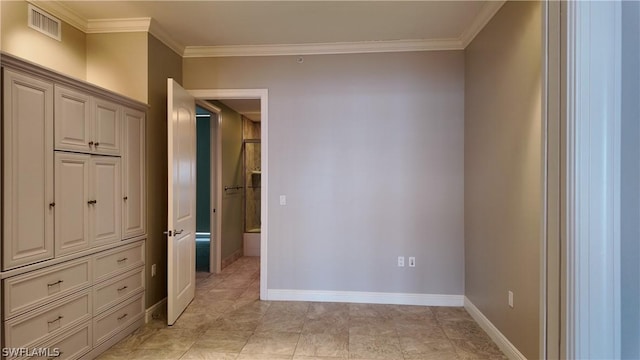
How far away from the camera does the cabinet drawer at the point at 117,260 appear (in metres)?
2.36

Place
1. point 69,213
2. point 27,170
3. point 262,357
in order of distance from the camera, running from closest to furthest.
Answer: point 27,170
point 69,213
point 262,357

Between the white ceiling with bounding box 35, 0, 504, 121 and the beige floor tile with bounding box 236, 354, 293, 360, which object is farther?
the white ceiling with bounding box 35, 0, 504, 121

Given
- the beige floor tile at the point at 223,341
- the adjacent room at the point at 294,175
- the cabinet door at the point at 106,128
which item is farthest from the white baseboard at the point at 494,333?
the cabinet door at the point at 106,128

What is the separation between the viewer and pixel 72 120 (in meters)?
2.13

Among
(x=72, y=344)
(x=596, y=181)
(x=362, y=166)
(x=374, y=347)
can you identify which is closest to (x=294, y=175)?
(x=362, y=166)

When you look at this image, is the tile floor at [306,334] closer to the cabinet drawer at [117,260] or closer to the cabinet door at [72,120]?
the cabinet drawer at [117,260]

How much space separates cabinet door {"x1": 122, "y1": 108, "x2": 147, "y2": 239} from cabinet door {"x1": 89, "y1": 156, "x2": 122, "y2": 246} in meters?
0.07

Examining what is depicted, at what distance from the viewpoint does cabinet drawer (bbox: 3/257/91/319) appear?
1.75 meters

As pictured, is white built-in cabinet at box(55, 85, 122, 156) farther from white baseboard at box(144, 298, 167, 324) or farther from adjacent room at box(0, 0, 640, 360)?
white baseboard at box(144, 298, 167, 324)

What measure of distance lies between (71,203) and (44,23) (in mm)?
1540

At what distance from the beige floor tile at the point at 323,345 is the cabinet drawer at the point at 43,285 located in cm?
157

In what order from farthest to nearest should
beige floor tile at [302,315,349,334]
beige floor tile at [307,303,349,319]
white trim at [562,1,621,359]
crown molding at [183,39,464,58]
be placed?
crown molding at [183,39,464,58]
beige floor tile at [307,303,349,319]
beige floor tile at [302,315,349,334]
white trim at [562,1,621,359]

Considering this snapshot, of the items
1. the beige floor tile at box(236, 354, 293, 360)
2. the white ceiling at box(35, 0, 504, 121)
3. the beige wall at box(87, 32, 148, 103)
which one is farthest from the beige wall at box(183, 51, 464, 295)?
Answer: the beige floor tile at box(236, 354, 293, 360)

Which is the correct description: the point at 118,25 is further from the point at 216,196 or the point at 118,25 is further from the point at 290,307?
the point at 290,307
